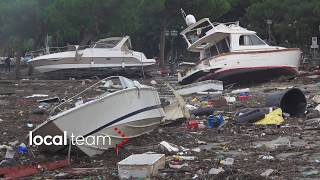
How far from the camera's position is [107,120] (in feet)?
29.9

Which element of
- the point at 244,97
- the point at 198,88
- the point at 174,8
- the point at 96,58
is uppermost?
the point at 174,8

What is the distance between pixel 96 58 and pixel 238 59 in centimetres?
1179

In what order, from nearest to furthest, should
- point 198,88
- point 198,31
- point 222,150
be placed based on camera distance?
point 222,150
point 198,88
point 198,31

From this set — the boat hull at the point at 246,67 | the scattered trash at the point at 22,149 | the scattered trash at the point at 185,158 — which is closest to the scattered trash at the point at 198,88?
the boat hull at the point at 246,67

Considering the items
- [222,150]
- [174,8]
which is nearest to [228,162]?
[222,150]

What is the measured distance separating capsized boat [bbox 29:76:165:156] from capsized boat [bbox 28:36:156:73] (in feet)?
73.0

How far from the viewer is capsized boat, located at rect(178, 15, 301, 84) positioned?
23500mm

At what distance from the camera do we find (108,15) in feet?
125

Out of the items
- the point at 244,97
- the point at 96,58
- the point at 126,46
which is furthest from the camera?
the point at 126,46

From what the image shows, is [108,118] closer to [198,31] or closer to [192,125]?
[192,125]

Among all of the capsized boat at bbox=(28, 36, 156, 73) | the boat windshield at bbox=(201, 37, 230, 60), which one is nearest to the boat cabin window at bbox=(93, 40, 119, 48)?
the capsized boat at bbox=(28, 36, 156, 73)

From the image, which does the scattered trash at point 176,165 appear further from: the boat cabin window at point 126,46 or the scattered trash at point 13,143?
the boat cabin window at point 126,46

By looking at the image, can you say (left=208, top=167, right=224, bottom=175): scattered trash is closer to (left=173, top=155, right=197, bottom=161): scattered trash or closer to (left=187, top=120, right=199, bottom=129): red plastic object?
(left=173, top=155, right=197, bottom=161): scattered trash

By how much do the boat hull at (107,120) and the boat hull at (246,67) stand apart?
42.9ft
